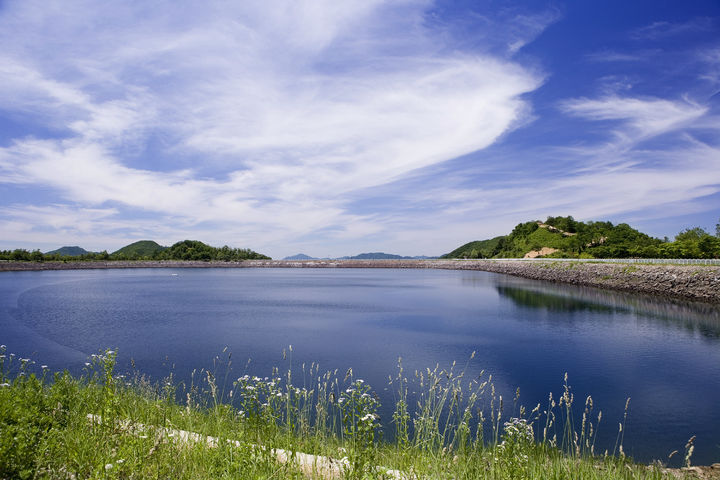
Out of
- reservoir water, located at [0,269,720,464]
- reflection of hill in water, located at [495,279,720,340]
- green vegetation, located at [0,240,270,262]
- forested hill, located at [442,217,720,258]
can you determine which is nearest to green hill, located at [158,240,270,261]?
green vegetation, located at [0,240,270,262]

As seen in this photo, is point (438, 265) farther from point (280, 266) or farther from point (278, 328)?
point (278, 328)

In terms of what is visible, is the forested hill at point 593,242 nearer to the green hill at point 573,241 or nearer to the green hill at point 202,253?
the green hill at point 573,241

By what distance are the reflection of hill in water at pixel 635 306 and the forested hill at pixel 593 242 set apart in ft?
96.9

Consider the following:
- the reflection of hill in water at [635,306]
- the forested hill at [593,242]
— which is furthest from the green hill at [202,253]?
the reflection of hill in water at [635,306]

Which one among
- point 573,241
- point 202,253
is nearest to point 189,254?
point 202,253

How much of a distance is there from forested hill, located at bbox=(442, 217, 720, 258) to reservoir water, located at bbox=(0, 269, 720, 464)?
Result: 37.1m

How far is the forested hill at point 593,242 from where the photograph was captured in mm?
62725

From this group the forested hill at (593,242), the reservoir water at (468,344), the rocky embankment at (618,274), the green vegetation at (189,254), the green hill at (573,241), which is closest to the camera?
the reservoir water at (468,344)

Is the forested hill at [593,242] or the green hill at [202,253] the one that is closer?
the forested hill at [593,242]

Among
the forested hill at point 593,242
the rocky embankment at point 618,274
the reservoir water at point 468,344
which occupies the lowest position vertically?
the reservoir water at point 468,344

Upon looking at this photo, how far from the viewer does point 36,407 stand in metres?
5.40

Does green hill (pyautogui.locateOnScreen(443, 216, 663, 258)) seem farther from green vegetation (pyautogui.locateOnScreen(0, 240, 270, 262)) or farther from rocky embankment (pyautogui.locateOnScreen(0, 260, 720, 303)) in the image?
green vegetation (pyautogui.locateOnScreen(0, 240, 270, 262))

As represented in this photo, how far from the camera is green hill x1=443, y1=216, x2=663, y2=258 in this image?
280 feet

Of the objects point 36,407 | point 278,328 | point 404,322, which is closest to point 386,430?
point 36,407
